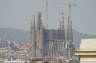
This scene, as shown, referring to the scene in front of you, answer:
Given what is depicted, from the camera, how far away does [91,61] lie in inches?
634

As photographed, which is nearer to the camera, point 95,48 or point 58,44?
point 95,48

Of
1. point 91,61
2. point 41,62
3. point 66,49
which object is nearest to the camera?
point 91,61

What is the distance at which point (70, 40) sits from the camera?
640ft

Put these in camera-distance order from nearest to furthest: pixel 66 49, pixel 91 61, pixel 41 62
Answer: pixel 91 61
pixel 41 62
pixel 66 49

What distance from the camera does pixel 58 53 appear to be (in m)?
192

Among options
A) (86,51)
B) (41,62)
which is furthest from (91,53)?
(41,62)

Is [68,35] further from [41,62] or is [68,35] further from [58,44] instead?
[41,62]

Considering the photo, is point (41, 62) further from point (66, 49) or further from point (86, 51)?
point (86, 51)

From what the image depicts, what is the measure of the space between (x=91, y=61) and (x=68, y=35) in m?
182

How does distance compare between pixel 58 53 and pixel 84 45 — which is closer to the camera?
pixel 84 45

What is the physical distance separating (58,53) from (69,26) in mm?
9562

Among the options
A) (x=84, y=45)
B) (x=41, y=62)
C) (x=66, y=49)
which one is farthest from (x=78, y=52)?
(x=66, y=49)

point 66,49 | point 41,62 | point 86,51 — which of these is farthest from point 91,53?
point 66,49

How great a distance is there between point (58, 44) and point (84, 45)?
182914mm
